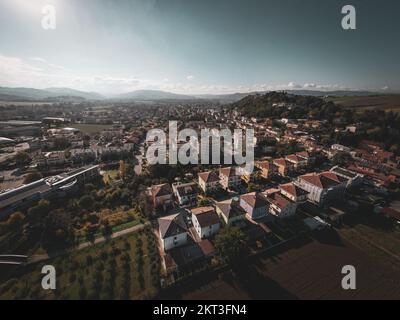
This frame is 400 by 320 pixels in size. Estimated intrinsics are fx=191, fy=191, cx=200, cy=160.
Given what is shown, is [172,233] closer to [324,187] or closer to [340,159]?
[324,187]

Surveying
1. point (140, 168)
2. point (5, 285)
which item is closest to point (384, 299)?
point (5, 285)

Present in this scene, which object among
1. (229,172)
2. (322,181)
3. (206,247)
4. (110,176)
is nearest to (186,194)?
(229,172)

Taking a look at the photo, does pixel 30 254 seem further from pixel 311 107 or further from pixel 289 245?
pixel 311 107

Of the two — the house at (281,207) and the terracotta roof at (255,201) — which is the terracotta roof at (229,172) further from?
the house at (281,207)

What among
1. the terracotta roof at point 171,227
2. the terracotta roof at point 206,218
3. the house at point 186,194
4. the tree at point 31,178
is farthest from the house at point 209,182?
the tree at point 31,178

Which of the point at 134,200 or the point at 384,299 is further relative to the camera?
the point at 134,200

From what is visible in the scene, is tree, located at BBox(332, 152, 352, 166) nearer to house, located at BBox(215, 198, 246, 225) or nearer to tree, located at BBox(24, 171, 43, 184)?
house, located at BBox(215, 198, 246, 225)

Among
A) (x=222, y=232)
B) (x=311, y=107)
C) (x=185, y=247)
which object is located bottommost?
(x=185, y=247)
